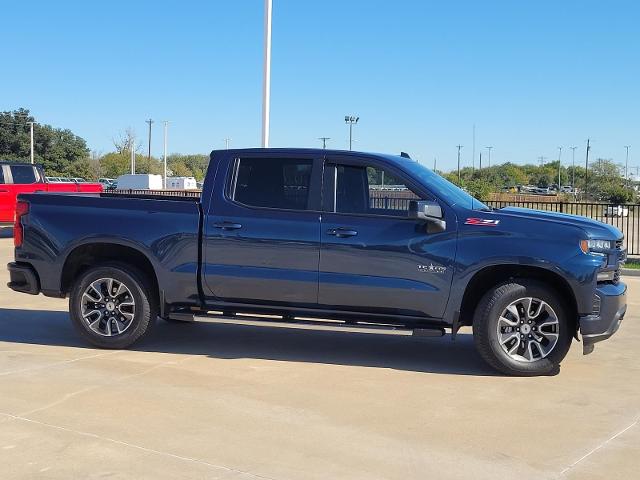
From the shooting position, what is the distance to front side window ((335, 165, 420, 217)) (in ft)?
23.9

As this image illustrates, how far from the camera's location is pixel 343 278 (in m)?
7.11

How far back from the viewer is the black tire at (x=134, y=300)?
7.62m

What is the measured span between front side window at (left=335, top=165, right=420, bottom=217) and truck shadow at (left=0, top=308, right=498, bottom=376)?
1.45 meters

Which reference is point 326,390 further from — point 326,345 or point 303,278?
point 326,345

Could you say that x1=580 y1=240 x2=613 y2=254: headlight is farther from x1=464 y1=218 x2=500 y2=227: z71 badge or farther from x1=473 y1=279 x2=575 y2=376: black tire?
x1=464 y1=218 x2=500 y2=227: z71 badge

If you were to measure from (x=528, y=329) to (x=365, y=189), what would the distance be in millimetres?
1932

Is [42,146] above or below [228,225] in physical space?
above

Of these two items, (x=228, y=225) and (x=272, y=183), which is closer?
(x=228, y=225)

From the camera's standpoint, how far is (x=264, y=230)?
726cm

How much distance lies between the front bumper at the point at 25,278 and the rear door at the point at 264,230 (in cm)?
181

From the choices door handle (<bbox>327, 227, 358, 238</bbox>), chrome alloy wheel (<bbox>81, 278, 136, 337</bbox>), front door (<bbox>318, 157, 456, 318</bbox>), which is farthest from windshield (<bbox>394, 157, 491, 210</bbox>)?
chrome alloy wheel (<bbox>81, 278, 136, 337</bbox>)

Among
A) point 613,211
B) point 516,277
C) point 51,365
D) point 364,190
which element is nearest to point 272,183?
point 364,190

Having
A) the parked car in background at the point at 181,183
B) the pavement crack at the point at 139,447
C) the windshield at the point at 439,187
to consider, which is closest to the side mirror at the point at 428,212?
the windshield at the point at 439,187

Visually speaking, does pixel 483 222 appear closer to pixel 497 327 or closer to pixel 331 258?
pixel 497 327
